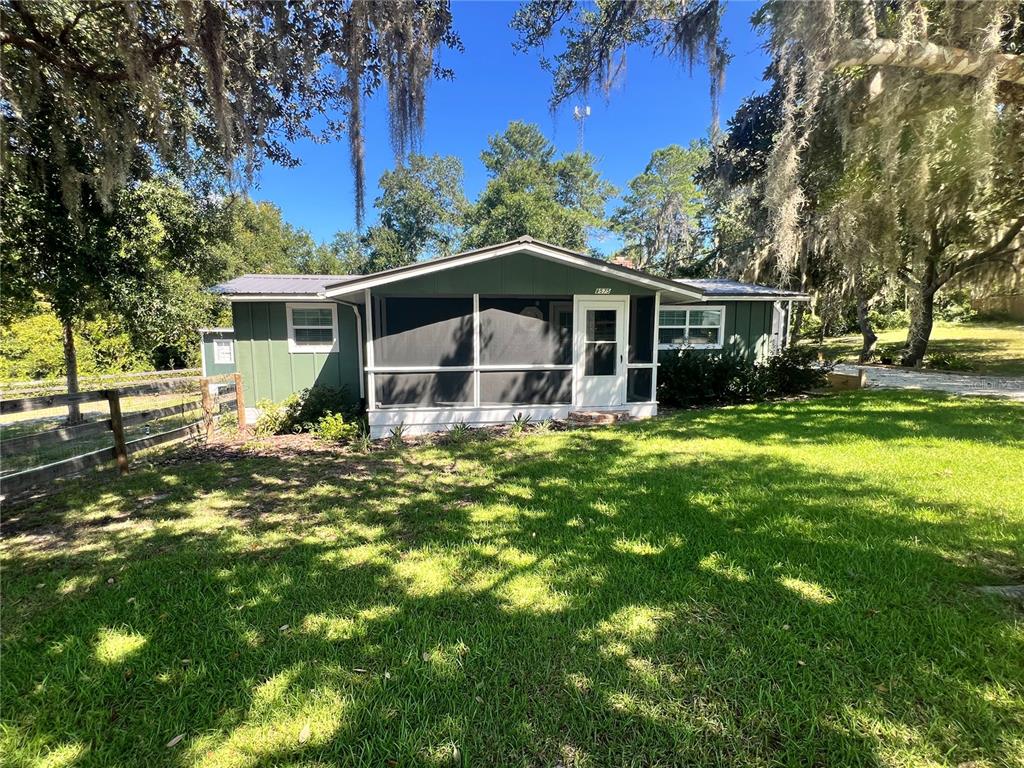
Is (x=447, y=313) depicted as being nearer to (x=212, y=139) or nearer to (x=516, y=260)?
(x=516, y=260)

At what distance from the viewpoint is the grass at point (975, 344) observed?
48.3ft

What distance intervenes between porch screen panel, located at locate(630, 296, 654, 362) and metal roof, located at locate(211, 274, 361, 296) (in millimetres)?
5542

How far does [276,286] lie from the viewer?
10.3 meters

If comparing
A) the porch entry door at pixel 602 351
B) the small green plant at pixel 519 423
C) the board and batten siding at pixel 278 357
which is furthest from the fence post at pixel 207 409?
the porch entry door at pixel 602 351

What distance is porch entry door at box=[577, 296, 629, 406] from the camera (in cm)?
848

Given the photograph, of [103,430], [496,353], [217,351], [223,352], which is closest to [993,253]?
[496,353]

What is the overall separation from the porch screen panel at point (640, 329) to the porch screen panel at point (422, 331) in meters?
3.31

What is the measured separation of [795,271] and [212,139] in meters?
17.1

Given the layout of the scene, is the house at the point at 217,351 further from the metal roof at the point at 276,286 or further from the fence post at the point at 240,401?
the fence post at the point at 240,401

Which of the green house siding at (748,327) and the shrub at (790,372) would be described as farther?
the green house siding at (748,327)

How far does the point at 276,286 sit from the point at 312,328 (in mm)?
1335

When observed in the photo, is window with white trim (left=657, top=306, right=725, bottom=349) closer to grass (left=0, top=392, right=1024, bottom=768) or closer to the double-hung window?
grass (left=0, top=392, right=1024, bottom=768)

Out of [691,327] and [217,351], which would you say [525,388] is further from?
[217,351]

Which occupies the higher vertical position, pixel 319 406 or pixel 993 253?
pixel 993 253
